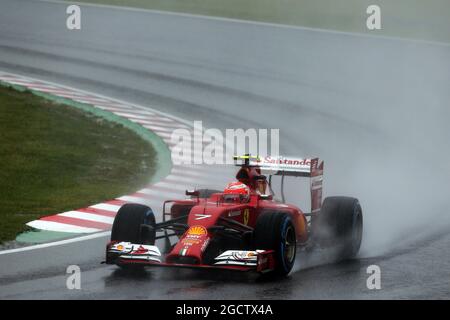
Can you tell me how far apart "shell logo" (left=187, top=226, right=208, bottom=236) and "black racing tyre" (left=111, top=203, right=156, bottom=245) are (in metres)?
0.65

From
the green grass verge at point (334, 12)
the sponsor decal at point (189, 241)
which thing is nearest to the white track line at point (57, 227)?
the sponsor decal at point (189, 241)

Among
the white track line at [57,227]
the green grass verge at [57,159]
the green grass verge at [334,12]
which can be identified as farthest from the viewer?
the green grass verge at [334,12]

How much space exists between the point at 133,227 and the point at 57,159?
6535mm

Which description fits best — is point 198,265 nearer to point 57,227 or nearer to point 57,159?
point 57,227

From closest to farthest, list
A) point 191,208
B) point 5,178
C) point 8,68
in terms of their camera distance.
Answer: point 191,208 < point 5,178 < point 8,68

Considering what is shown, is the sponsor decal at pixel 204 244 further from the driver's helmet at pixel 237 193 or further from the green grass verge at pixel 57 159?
the green grass verge at pixel 57 159

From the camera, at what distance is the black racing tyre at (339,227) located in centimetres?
1253

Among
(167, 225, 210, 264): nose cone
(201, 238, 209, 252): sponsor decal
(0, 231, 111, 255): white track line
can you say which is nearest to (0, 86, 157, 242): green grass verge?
(0, 231, 111, 255): white track line

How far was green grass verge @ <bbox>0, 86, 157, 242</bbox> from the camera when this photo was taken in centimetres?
1509

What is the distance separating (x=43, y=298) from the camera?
33.0ft

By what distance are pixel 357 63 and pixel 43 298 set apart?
18.4 meters

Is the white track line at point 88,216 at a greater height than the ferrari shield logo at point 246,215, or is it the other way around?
the ferrari shield logo at point 246,215
